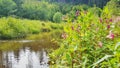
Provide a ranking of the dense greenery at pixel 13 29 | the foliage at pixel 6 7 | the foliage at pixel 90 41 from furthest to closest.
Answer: the foliage at pixel 6 7
the dense greenery at pixel 13 29
the foliage at pixel 90 41

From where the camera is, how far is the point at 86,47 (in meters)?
5.61

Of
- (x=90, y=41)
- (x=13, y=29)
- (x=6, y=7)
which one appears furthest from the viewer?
(x=6, y=7)

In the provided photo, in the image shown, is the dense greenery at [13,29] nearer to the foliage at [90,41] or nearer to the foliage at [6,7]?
the foliage at [6,7]

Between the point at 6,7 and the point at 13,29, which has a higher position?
the point at 13,29

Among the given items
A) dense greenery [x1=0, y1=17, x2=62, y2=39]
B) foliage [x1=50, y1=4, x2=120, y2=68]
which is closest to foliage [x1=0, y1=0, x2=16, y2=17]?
dense greenery [x1=0, y1=17, x2=62, y2=39]

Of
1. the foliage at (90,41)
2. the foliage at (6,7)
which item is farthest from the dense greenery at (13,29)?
the foliage at (90,41)

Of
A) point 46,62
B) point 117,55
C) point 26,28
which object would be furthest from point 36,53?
point 26,28

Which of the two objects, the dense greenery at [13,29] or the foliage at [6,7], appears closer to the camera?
the dense greenery at [13,29]

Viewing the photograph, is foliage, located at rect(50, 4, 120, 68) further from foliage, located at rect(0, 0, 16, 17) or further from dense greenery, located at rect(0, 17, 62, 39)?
foliage, located at rect(0, 0, 16, 17)

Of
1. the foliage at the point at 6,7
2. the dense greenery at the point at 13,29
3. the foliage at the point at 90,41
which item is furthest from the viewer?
the foliage at the point at 6,7

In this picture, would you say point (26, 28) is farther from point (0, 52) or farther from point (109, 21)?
point (109, 21)

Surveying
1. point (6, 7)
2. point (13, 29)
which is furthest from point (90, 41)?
point (6, 7)

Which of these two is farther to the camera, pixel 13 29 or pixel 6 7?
pixel 6 7

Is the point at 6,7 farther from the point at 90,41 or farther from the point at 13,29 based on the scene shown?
the point at 90,41
